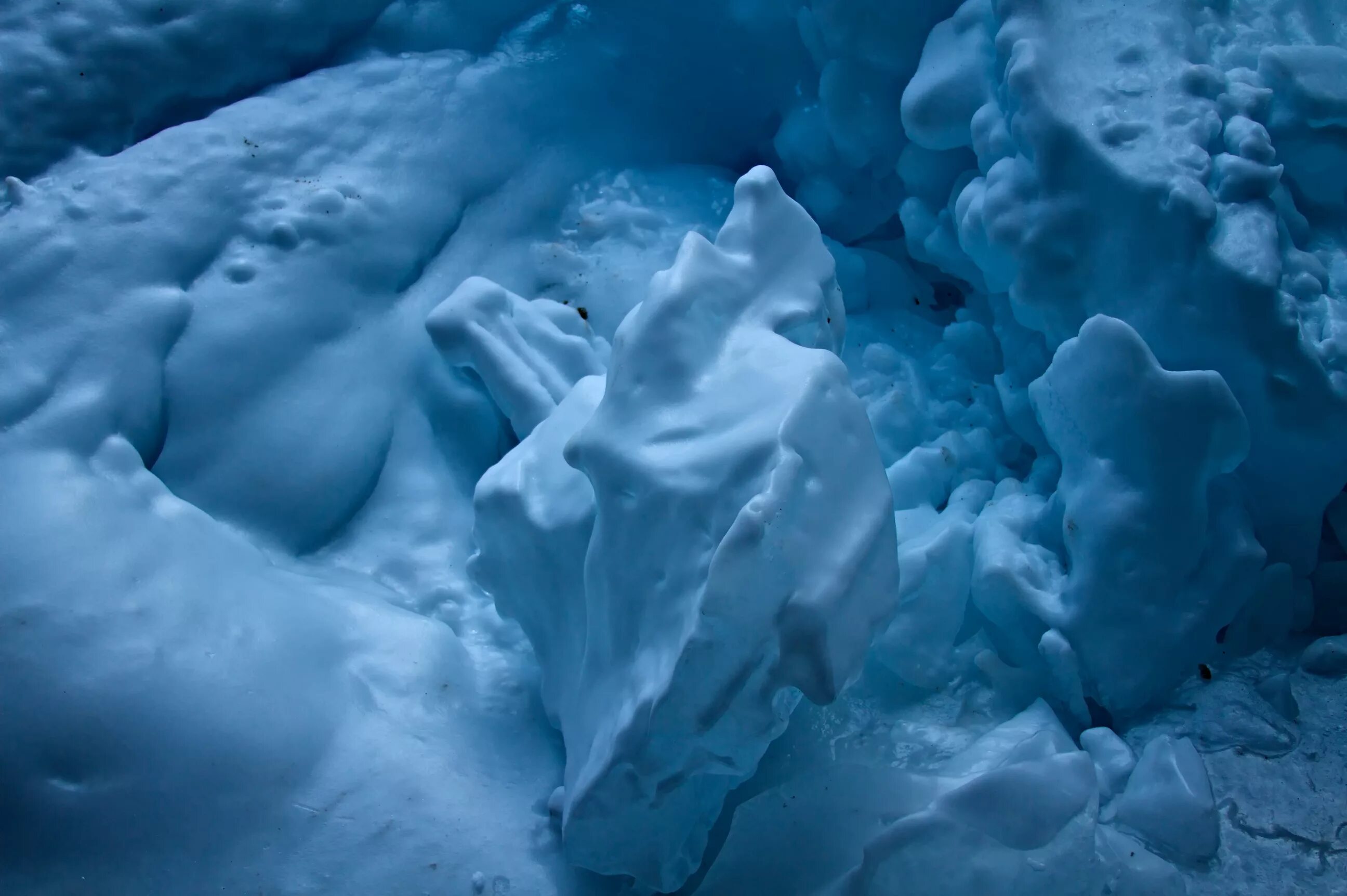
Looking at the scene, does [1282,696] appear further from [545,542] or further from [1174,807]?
→ [545,542]

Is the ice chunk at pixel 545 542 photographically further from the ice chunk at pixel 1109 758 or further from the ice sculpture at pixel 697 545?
the ice chunk at pixel 1109 758

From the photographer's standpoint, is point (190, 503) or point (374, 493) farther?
point (374, 493)

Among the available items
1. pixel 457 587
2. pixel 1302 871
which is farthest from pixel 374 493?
pixel 1302 871

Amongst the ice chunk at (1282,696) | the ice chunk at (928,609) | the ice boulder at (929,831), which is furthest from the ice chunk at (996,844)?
the ice chunk at (1282,696)

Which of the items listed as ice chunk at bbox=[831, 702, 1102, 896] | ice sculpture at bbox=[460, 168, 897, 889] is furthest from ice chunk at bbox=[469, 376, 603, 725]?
ice chunk at bbox=[831, 702, 1102, 896]

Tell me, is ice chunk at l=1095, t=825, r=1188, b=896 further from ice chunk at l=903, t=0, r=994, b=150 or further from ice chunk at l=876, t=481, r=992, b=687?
ice chunk at l=903, t=0, r=994, b=150

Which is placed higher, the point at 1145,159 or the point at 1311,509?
the point at 1145,159

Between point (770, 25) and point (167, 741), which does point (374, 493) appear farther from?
point (770, 25)

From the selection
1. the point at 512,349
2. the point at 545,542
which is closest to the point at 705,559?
the point at 545,542
